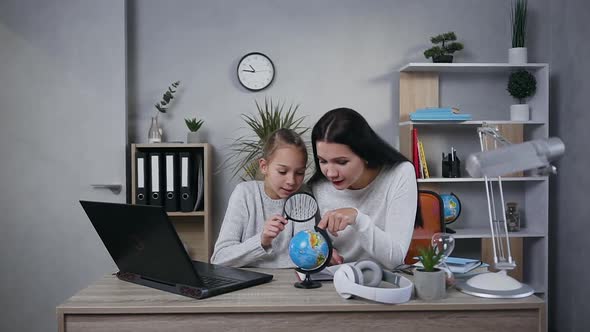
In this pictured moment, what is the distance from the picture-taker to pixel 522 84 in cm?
406

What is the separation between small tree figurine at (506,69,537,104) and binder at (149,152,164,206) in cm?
242

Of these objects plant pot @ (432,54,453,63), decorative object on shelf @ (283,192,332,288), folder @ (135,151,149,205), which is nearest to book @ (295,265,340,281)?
decorative object on shelf @ (283,192,332,288)

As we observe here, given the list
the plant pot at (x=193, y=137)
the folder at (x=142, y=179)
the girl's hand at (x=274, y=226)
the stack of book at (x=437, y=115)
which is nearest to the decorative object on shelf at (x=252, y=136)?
the plant pot at (x=193, y=137)

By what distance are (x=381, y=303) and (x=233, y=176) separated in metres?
2.57

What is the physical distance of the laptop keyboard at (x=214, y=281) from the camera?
1801 millimetres

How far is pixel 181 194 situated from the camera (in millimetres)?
3791

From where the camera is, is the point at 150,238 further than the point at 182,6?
No

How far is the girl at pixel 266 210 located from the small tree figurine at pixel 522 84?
2359 mm

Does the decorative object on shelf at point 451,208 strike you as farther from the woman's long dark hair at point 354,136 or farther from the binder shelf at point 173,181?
the woman's long dark hair at point 354,136

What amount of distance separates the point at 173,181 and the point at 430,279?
2381 millimetres

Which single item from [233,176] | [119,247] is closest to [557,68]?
[233,176]

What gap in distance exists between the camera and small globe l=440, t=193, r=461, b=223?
3.98m

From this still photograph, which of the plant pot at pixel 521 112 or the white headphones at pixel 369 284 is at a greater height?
the plant pot at pixel 521 112

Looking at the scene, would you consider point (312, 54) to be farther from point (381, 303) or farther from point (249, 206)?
point (381, 303)
